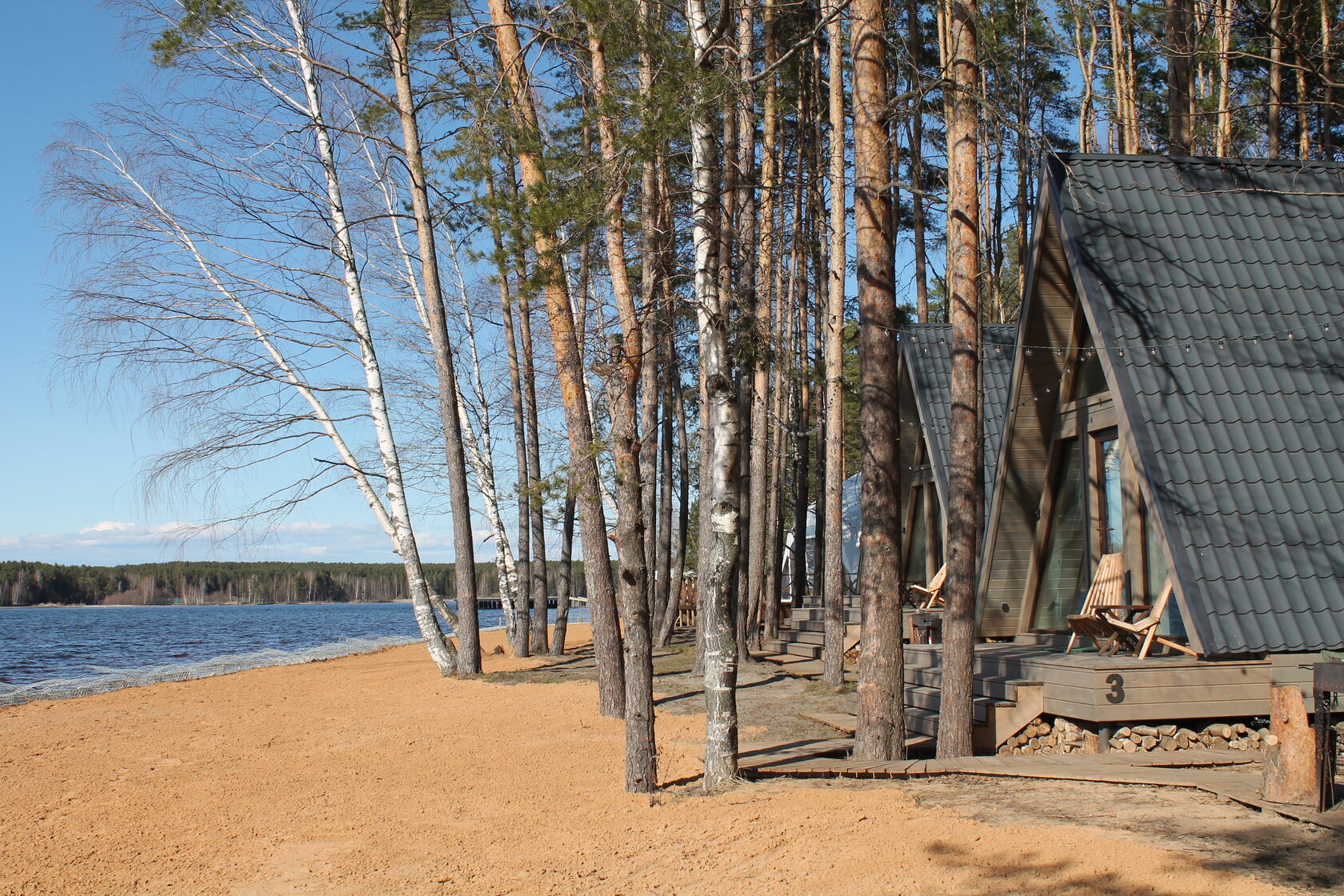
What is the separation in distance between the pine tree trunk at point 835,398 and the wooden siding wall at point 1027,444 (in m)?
1.96

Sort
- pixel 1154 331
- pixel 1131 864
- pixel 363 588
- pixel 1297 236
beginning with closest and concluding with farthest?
pixel 1131 864
pixel 1154 331
pixel 1297 236
pixel 363 588

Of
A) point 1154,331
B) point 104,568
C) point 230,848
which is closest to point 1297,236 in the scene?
point 1154,331

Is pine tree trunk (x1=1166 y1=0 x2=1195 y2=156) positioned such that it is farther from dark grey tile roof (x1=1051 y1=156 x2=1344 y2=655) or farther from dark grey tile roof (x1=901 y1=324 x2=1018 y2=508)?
dark grey tile roof (x1=901 y1=324 x2=1018 y2=508)

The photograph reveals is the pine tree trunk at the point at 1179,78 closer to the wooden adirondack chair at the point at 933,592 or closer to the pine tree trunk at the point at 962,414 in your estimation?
the pine tree trunk at the point at 962,414

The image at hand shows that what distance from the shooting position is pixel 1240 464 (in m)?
7.61

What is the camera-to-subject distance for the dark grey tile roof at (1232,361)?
7035 millimetres

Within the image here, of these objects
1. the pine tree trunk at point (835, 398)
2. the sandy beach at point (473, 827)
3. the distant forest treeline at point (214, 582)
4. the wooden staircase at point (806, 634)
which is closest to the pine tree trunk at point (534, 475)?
the wooden staircase at point (806, 634)

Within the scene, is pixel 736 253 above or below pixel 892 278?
above

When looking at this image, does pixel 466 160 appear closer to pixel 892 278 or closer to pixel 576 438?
pixel 576 438

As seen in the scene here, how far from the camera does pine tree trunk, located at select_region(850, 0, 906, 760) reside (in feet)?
24.2

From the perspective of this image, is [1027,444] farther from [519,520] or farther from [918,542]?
[519,520]

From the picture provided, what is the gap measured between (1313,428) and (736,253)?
23.2 ft

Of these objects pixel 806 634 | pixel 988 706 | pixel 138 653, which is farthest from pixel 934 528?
pixel 138 653

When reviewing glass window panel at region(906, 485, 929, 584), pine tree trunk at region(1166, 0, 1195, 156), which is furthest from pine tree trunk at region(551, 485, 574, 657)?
pine tree trunk at region(1166, 0, 1195, 156)
